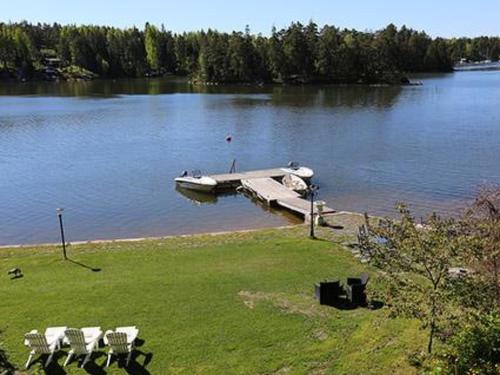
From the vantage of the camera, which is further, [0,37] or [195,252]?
[0,37]

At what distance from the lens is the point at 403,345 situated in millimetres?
12656

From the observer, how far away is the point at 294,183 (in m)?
36.6

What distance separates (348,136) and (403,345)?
43918 millimetres

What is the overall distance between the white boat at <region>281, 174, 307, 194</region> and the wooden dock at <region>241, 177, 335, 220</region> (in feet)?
2.26

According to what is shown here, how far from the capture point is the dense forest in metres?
121

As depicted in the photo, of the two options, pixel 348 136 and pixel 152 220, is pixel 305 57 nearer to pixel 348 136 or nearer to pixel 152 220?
pixel 348 136

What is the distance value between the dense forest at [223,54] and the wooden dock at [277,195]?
8993 cm

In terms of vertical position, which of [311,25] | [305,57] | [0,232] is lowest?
[0,232]

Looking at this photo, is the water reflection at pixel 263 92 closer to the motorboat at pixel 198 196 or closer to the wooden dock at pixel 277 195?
the wooden dock at pixel 277 195

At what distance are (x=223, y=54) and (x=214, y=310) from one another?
11779cm

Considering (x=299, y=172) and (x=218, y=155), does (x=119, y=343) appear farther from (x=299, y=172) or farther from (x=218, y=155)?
(x=218, y=155)

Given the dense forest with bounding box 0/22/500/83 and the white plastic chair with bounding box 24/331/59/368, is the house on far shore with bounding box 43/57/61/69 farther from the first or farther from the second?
the white plastic chair with bounding box 24/331/59/368

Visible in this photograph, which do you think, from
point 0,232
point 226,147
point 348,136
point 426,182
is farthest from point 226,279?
point 348,136

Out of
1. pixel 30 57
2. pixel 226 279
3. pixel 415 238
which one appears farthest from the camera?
pixel 30 57
